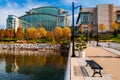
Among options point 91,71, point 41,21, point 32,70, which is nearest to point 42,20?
point 41,21

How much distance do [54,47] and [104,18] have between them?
178 ft

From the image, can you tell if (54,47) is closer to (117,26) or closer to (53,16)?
(117,26)

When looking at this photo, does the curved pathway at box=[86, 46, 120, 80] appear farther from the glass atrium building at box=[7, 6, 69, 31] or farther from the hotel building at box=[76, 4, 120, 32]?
the glass atrium building at box=[7, 6, 69, 31]

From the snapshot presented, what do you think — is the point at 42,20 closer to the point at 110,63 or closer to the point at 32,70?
the point at 32,70

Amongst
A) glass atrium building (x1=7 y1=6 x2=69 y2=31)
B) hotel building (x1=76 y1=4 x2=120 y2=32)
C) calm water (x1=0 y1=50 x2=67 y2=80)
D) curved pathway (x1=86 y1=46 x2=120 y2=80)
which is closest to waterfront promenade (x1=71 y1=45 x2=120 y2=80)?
curved pathway (x1=86 y1=46 x2=120 y2=80)

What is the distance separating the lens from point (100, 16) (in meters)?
116

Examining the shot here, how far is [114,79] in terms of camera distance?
35.5 ft

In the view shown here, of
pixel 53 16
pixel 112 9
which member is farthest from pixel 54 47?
pixel 53 16

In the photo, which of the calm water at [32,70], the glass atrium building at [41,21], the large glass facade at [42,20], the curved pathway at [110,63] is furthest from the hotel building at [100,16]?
the curved pathway at [110,63]

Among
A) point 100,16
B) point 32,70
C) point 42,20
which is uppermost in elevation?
point 42,20

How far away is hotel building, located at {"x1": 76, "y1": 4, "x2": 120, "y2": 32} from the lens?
116 meters

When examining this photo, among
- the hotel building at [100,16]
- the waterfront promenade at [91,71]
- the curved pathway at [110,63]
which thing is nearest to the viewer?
the waterfront promenade at [91,71]

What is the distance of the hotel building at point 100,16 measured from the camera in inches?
4577

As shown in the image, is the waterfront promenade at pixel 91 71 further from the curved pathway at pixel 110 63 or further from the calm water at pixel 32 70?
the calm water at pixel 32 70
